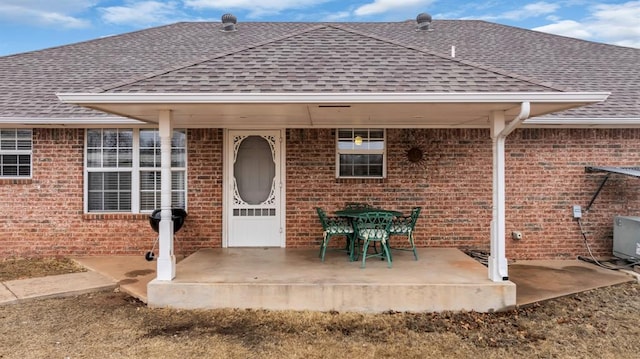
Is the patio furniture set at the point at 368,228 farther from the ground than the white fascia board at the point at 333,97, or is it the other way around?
the white fascia board at the point at 333,97

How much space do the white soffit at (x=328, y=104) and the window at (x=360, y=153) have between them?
1428 mm

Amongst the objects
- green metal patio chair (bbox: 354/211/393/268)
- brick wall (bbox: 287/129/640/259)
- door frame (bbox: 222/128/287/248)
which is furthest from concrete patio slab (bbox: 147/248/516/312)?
brick wall (bbox: 287/129/640/259)

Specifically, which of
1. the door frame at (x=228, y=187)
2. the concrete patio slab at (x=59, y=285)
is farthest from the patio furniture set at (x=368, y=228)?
the concrete patio slab at (x=59, y=285)

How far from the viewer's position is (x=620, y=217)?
24.0 feet

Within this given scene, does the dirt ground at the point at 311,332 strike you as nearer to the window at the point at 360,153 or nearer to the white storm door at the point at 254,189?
the white storm door at the point at 254,189

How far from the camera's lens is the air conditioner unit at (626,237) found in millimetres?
6949

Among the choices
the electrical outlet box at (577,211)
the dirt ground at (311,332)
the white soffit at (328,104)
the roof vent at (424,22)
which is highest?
the roof vent at (424,22)

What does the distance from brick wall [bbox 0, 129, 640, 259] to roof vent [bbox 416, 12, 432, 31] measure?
4956mm

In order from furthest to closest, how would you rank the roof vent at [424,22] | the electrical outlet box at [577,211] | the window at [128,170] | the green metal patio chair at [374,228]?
the roof vent at [424,22] → the window at [128,170] → the electrical outlet box at [577,211] → the green metal patio chair at [374,228]

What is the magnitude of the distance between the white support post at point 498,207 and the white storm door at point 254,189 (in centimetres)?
384

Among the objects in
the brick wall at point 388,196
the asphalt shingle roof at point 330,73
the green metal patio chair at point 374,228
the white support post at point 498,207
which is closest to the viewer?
the asphalt shingle roof at point 330,73

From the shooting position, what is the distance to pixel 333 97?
486cm

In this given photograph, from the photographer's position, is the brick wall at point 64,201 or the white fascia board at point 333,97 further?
the brick wall at point 64,201

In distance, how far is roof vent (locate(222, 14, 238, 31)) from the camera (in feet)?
38.0
